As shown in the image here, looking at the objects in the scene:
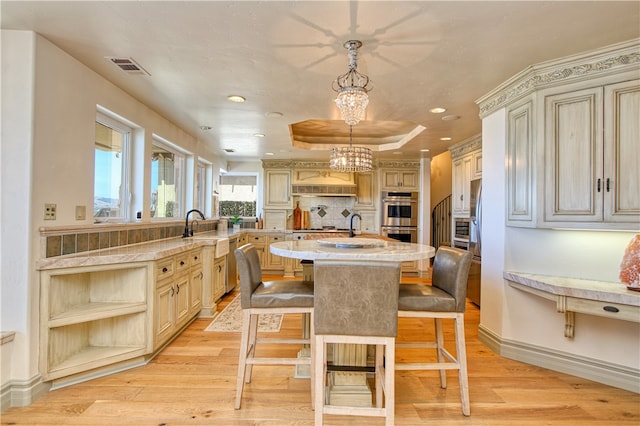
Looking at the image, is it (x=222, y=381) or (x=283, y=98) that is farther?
(x=283, y=98)

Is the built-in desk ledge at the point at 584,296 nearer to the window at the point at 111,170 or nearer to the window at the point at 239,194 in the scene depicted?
the window at the point at 111,170

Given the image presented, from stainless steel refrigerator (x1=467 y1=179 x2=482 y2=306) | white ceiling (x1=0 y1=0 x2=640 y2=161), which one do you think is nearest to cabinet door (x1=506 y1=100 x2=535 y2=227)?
white ceiling (x1=0 y1=0 x2=640 y2=161)

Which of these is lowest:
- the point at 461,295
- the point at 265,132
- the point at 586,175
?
the point at 461,295

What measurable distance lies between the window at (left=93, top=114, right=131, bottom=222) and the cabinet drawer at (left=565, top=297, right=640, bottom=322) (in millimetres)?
3699

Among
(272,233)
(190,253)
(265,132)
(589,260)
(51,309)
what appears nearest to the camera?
(51,309)

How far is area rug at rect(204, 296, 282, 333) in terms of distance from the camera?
3340 mm

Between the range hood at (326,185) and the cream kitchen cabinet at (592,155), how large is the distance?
3.98 m

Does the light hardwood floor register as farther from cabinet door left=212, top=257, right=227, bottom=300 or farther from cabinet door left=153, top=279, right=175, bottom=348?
cabinet door left=212, top=257, right=227, bottom=300

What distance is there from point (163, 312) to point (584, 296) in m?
3.12

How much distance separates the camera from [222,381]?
230 centimetres

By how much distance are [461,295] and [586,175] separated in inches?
52.5

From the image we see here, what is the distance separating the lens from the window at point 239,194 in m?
6.77

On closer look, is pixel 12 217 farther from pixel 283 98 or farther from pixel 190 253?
pixel 283 98

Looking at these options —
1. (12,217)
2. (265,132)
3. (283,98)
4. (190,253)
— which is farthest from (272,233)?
(12,217)
